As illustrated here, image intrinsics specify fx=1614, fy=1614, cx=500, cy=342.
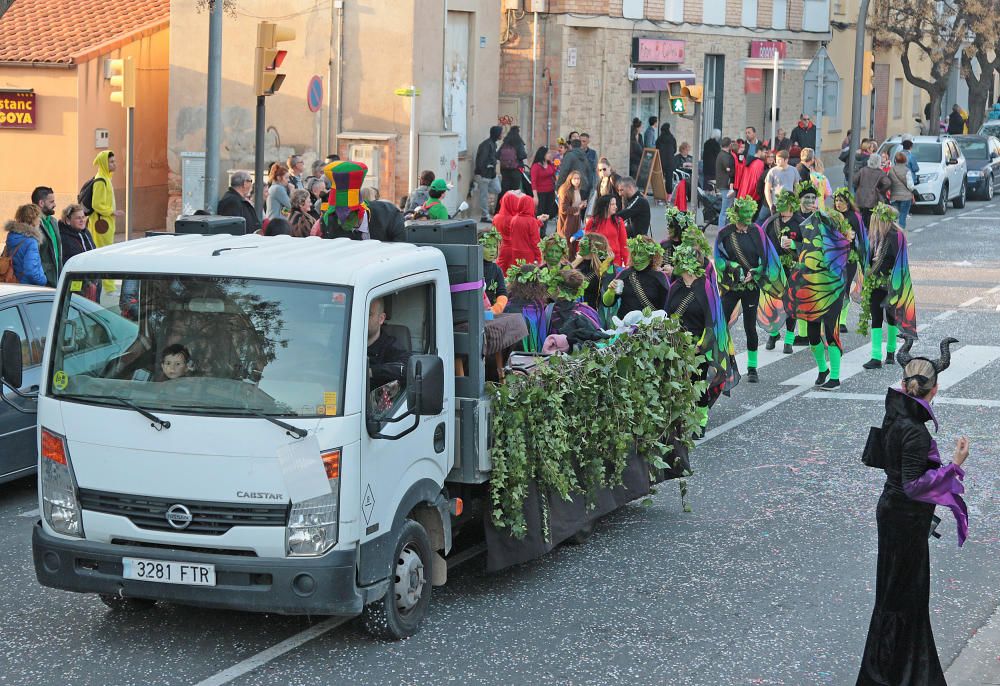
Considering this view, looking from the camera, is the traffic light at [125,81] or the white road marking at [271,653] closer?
the white road marking at [271,653]

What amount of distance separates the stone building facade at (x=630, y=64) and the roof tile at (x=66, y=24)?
7.33 metres

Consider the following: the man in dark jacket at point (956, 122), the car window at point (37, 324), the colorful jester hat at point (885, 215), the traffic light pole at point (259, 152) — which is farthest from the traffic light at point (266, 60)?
the man in dark jacket at point (956, 122)

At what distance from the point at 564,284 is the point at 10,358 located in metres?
4.03

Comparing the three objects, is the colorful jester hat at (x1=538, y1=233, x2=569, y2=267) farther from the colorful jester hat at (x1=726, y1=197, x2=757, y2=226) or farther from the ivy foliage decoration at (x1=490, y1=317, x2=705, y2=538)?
the colorful jester hat at (x1=726, y1=197, x2=757, y2=226)

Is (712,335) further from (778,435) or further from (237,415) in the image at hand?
(237,415)

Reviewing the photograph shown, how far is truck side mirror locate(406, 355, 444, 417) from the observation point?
289 inches

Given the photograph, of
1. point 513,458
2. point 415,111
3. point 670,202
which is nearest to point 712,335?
point 513,458

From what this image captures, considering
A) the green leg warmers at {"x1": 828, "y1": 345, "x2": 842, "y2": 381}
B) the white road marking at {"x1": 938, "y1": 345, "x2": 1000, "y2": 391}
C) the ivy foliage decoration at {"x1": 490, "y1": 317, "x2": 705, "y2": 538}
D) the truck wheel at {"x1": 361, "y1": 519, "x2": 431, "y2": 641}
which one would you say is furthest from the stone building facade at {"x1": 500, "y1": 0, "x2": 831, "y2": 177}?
the truck wheel at {"x1": 361, "y1": 519, "x2": 431, "y2": 641}

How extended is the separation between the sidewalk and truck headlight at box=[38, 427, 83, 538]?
4062 millimetres

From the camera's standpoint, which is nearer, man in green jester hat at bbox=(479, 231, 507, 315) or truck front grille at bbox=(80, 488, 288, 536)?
truck front grille at bbox=(80, 488, 288, 536)

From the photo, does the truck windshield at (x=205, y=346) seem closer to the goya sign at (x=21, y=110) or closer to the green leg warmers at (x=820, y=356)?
the green leg warmers at (x=820, y=356)

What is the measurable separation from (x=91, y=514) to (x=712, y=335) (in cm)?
614

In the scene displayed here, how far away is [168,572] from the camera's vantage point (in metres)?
Result: 7.14

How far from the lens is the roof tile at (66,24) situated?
26.1m
